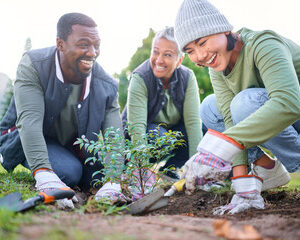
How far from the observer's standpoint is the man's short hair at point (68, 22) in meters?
2.92

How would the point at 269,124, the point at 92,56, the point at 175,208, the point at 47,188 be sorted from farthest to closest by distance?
1. the point at 92,56
2. the point at 175,208
3. the point at 47,188
4. the point at 269,124

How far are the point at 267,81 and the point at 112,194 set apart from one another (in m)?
1.37

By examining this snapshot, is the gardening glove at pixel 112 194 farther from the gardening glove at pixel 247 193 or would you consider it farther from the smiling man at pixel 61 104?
the gardening glove at pixel 247 193

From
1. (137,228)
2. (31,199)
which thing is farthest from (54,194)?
(137,228)

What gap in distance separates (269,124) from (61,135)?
83.0 inches

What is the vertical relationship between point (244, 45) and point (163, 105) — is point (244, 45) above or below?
above

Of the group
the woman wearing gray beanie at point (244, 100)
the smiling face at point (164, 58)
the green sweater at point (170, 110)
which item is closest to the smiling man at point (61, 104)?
the green sweater at point (170, 110)

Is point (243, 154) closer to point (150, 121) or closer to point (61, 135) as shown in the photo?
point (150, 121)

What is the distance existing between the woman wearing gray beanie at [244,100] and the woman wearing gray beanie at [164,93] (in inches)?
31.3

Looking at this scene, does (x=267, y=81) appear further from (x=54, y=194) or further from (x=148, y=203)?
(x=54, y=194)

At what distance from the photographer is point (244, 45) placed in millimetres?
2434

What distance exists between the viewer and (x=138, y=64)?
1487cm

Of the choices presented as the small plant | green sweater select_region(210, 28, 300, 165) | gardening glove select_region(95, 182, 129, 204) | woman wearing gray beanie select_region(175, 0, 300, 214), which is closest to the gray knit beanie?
woman wearing gray beanie select_region(175, 0, 300, 214)

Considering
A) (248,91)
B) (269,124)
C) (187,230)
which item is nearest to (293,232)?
(187,230)
